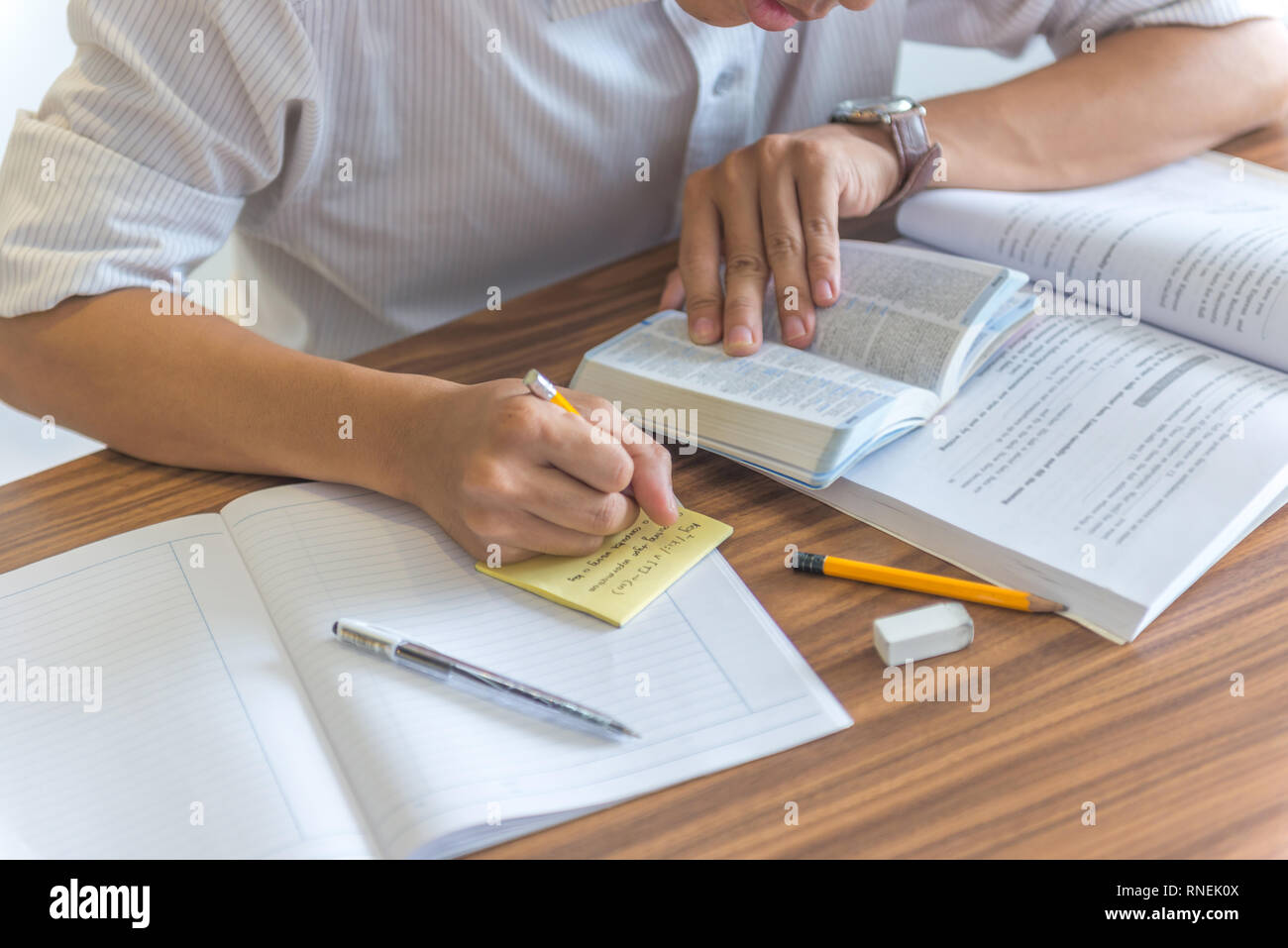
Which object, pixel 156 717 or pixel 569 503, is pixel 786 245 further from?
pixel 156 717

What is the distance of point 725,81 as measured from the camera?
47.2 inches

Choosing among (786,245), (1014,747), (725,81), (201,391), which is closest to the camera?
(1014,747)

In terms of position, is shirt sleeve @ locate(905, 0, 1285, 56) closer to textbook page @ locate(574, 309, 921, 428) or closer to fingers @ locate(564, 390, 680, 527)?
textbook page @ locate(574, 309, 921, 428)

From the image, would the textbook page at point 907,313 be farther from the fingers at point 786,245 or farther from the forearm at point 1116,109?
the forearm at point 1116,109

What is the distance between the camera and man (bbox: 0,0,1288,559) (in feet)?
2.65

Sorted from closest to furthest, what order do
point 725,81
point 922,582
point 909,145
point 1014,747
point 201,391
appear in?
point 1014,747 < point 922,582 < point 201,391 < point 909,145 < point 725,81

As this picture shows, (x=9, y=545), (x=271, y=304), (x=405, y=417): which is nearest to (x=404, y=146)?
(x=271, y=304)

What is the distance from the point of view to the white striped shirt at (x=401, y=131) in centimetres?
→ 86

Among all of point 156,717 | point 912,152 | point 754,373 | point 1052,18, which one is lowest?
point 156,717

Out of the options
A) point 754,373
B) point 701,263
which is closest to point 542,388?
point 754,373

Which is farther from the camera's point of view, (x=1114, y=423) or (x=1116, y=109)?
(x=1116, y=109)

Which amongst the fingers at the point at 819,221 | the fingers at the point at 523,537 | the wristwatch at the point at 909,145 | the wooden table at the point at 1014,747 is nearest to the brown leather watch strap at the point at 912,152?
the wristwatch at the point at 909,145

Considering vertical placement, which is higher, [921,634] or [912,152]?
[912,152]

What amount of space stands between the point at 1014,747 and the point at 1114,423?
300mm
